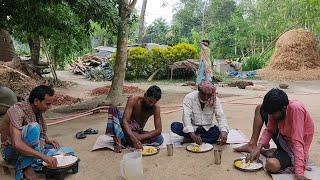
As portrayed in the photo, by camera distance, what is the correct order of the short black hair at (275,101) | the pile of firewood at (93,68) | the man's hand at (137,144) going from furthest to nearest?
the pile of firewood at (93,68)
the man's hand at (137,144)
the short black hair at (275,101)

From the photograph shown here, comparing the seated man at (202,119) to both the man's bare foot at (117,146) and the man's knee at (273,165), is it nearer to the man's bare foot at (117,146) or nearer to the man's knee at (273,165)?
the man's bare foot at (117,146)

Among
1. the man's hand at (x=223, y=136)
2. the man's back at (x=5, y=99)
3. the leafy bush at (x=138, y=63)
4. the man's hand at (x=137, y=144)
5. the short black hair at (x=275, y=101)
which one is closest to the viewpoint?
the short black hair at (x=275, y=101)

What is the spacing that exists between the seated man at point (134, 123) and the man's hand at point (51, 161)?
1.17 meters

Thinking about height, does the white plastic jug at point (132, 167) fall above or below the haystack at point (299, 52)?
below

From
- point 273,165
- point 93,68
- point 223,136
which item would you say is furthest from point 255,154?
point 93,68

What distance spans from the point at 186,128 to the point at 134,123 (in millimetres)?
724

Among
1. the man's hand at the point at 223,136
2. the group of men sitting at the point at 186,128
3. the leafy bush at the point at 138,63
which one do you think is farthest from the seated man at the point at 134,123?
the leafy bush at the point at 138,63

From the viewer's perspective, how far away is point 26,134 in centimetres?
366

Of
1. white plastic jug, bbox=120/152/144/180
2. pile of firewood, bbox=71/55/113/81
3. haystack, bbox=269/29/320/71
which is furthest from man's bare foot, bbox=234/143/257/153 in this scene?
haystack, bbox=269/29/320/71

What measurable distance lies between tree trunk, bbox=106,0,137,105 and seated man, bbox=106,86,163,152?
3723 mm

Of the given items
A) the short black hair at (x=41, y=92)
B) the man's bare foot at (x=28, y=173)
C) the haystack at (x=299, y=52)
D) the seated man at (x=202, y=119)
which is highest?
the haystack at (x=299, y=52)

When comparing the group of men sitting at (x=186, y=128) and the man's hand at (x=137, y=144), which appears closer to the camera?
the group of men sitting at (x=186, y=128)

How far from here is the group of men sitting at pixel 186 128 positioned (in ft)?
11.8

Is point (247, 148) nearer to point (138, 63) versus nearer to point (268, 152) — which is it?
point (268, 152)
